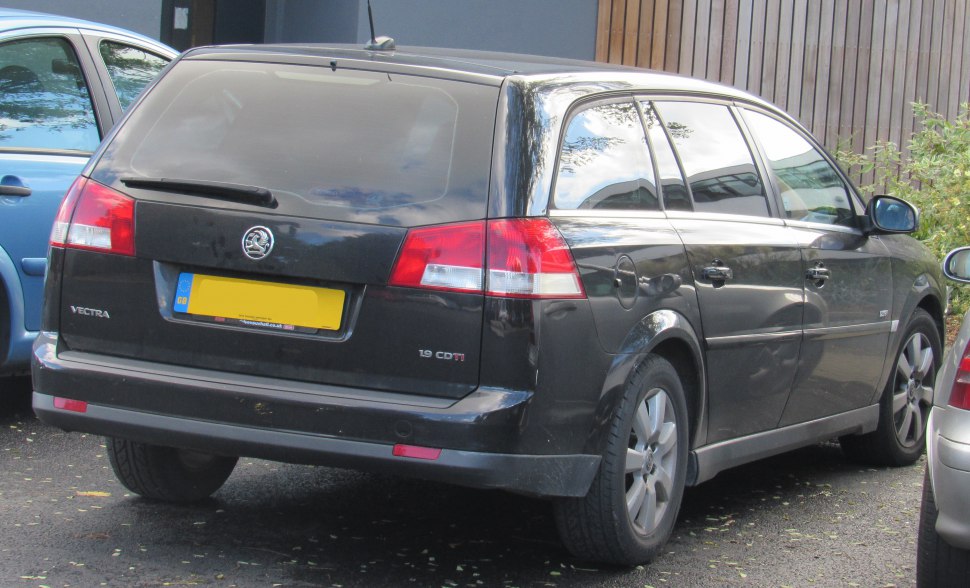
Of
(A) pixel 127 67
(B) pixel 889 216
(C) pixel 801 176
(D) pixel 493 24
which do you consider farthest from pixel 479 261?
(D) pixel 493 24

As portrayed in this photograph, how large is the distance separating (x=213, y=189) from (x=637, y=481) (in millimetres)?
1583

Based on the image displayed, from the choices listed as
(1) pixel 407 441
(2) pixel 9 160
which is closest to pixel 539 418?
(1) pixel 407 441

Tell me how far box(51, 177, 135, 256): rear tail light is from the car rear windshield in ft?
0.22

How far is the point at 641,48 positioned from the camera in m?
12.6

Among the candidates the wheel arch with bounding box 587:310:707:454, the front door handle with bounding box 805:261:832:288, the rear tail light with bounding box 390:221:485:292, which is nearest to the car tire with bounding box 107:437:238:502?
the rear tail light with bounding box 390:221:485:292

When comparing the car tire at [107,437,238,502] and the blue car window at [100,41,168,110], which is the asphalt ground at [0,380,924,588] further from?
the blue car window at [100,41,168,110]

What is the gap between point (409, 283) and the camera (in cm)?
394

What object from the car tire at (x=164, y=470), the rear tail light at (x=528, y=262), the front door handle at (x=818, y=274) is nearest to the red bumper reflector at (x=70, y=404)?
the car tire at (x=164, y=470)

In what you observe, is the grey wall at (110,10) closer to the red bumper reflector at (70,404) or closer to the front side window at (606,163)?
the red bumper reflector at (70,404)

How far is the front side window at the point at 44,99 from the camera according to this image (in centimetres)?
599

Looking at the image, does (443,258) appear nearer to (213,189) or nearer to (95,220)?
(213,189)

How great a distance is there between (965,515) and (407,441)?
148 centimetres

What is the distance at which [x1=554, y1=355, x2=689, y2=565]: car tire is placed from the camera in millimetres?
4258

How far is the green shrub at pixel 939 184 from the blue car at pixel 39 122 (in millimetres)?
6632
